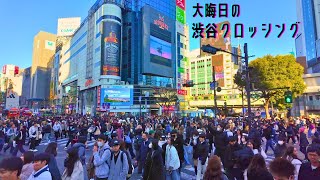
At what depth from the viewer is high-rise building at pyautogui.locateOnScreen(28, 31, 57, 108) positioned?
444 feet

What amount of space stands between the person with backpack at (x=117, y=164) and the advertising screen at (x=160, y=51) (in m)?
70.3

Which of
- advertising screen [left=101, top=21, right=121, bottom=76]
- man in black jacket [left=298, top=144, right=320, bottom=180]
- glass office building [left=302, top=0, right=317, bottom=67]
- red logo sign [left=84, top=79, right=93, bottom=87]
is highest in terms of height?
glass office building [left=302, top=0, right=317, bottom=67]

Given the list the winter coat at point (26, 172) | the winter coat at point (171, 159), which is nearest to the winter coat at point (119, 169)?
the winter coat at point (26, 172)

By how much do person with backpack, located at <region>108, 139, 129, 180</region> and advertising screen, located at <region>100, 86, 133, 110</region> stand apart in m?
59.0

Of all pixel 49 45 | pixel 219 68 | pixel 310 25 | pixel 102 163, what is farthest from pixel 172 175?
pixel 49 45

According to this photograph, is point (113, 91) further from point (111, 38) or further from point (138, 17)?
point (138, 17)

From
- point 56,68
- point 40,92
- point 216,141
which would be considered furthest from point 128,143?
point 40,92

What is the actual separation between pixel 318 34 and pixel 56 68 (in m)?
103

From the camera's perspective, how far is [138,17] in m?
74.1

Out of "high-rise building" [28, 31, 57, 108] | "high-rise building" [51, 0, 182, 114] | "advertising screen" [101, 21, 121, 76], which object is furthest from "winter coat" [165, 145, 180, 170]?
"high-rise building" [28, 31, 57, 108]

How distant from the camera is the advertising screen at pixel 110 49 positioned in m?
65.4

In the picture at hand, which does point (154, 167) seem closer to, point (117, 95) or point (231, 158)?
point (231, 158)

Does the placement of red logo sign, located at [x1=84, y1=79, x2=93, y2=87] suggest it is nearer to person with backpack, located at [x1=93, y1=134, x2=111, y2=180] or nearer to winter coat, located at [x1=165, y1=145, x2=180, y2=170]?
winter coat, located at [x1=165, y1=145, x2=180, y2=170]

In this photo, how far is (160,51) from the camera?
78500mm
